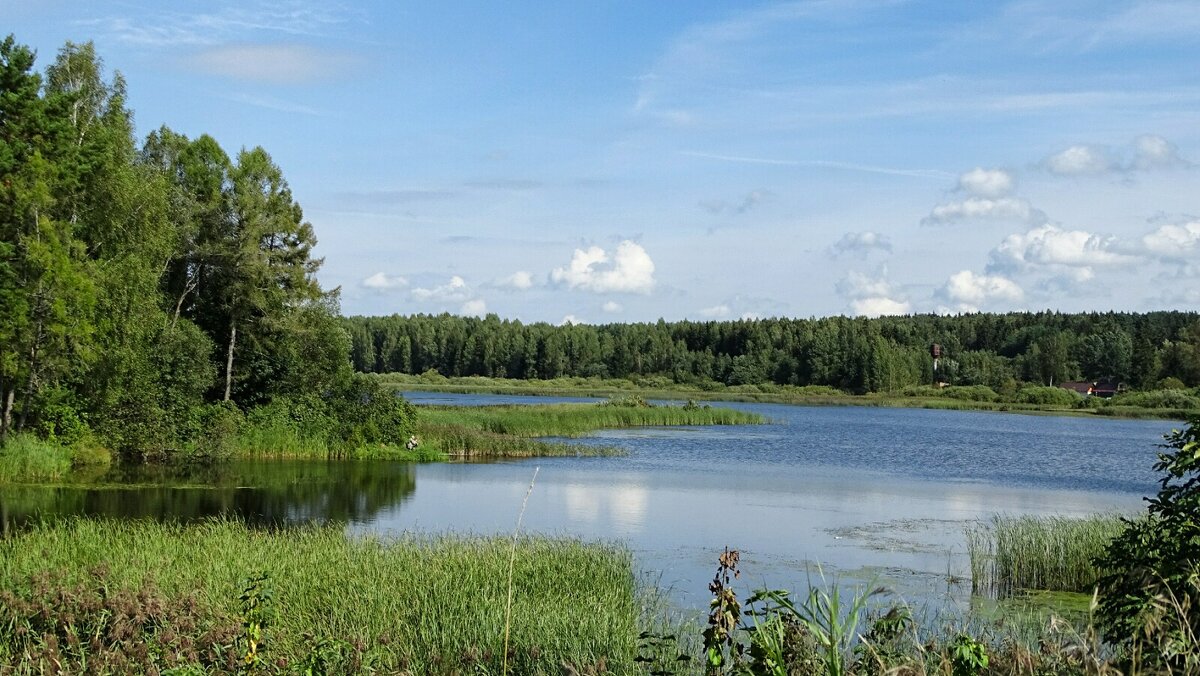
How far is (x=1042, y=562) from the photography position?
17109mm

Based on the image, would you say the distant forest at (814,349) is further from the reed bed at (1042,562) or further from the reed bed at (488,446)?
the reed bed at (1042,562)

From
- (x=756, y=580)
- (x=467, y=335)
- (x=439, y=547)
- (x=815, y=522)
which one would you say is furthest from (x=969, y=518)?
(x=467, y=335)

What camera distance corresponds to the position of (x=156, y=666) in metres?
7.58

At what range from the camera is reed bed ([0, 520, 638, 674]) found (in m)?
8.33

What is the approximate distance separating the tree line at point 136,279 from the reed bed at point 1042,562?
23.2 m

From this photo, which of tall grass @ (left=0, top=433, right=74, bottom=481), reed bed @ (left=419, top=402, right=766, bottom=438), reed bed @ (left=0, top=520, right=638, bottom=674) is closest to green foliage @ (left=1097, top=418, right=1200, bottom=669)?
reed bed @ (left=0, top=520, right=638, bottom=674)

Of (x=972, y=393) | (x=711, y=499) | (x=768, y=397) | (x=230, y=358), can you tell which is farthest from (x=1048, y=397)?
(x=711, y=499)

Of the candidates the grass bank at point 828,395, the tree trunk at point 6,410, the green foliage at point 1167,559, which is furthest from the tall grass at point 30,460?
the grass bank at point 828,395

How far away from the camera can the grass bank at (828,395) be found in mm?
92750

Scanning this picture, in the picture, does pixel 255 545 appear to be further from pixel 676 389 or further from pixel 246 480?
pixel 676 389

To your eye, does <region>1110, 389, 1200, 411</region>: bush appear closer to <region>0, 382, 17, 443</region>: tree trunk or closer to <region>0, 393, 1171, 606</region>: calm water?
<region>0, 393, 1171, 606</region>: calm water

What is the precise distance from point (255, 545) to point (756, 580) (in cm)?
729

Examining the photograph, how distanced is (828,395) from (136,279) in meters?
90.6

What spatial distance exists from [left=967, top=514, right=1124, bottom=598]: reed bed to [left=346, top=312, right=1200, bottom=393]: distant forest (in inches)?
3991
